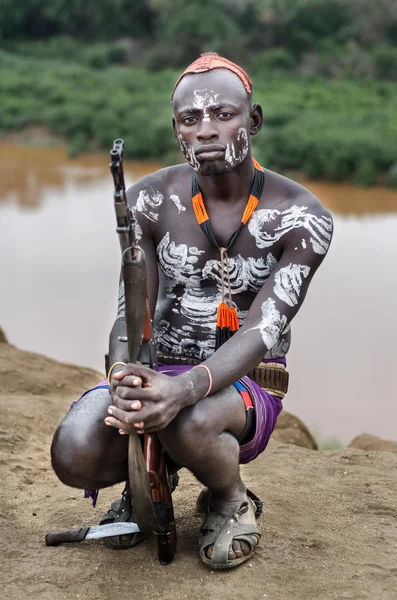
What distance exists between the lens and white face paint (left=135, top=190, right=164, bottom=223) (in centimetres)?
293

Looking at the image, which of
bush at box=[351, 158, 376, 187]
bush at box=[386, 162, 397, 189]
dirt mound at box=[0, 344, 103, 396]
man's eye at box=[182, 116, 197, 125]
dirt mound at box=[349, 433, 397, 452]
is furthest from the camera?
bush at box=[351, 158, 376, 187]

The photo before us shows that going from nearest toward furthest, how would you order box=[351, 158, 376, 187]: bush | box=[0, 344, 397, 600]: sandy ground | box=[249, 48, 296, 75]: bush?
box=[0, 344, 397, 600]: sandy ground
box=[351, 158, 376, 187]: bush
box=[249, 48, 296, 75]: bush

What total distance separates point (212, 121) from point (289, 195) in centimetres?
36

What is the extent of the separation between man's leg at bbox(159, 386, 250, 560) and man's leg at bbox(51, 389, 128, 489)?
0.17 meters

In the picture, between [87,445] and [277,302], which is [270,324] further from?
[87,445]

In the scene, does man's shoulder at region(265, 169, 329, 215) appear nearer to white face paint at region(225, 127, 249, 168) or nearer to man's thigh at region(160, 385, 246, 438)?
white face paint at region(225, 127, 249, 168)

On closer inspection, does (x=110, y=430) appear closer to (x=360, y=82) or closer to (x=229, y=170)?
(x=229, y=170)

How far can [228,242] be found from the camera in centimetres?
285

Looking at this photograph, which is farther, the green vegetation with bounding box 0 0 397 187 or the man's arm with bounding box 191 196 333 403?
the green vegetation with bounding box 0 0 397 187

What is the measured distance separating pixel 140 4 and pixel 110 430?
31.6m

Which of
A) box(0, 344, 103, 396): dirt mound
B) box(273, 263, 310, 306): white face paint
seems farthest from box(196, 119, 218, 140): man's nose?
box(0, 344, 103, 396): dirt mound

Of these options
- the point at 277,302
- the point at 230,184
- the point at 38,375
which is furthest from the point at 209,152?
the point at 38,375

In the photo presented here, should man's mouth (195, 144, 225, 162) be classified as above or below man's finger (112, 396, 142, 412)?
above

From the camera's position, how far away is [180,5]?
29.1m
